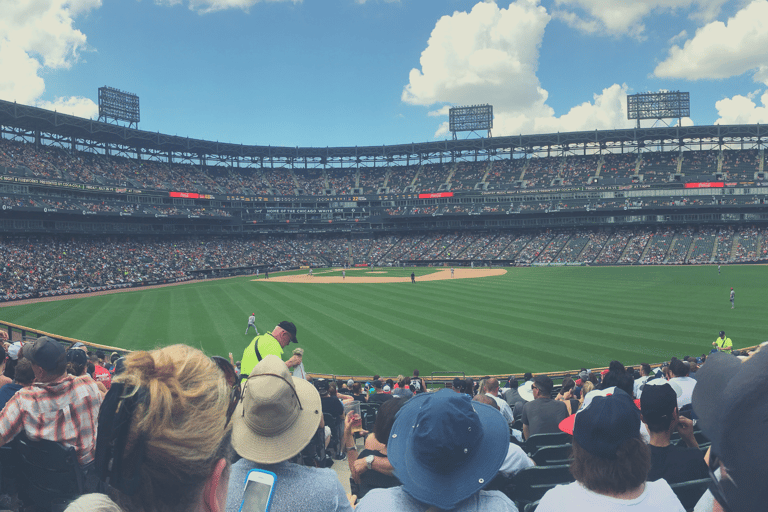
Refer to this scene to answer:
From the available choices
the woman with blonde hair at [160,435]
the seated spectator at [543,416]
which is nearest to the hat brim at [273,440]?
the woman with blonde hair at [160,435]

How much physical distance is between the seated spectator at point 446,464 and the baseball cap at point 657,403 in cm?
253

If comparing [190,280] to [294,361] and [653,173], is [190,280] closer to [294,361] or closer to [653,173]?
[294,361]

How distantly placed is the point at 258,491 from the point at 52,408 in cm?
368

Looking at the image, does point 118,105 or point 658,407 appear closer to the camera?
point 658,407

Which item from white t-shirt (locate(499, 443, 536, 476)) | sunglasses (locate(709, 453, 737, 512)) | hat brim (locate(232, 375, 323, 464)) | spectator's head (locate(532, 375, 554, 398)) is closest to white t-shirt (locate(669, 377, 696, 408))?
spectator's head (locate(532, 375, 554, 398))

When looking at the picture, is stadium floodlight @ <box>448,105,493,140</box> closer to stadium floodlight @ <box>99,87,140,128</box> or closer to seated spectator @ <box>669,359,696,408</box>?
stadium floodlight @ <box>99,87,140,128</box>

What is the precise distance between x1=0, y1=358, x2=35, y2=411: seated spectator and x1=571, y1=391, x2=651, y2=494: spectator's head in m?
Result: 6.60

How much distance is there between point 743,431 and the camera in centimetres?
152

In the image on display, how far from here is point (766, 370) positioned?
1.50 meters

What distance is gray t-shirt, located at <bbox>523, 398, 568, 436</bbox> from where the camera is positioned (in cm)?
720

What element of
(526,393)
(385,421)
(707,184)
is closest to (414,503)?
(385,421)

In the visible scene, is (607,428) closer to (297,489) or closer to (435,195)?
(297,489)

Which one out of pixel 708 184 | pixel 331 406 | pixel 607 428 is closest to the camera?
pixel 607 428

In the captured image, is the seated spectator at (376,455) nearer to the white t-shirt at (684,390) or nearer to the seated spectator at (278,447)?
the seated spectator at (278,447)
